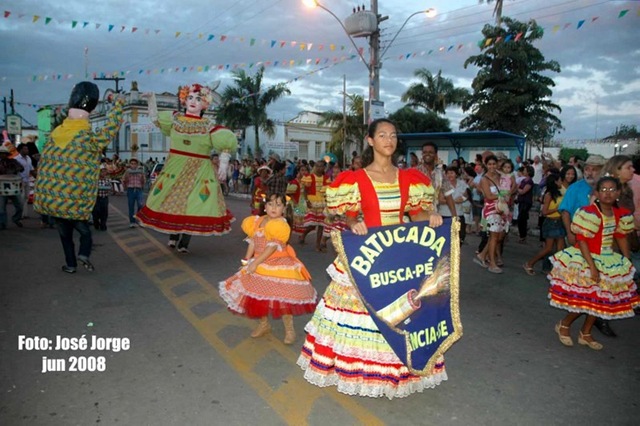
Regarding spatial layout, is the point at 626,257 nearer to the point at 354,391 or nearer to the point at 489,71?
the point at 354,391

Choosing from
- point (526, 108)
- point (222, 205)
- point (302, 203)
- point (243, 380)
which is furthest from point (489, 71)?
point (243, 380)

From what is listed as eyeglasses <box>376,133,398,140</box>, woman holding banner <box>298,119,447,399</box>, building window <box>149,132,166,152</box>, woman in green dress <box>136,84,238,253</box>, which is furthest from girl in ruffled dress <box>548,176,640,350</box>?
building window <box>149,132,166,152</box>

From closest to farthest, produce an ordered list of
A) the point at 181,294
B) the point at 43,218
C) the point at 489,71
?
the point at 181,294, the point at 43,218, the point at 489,71

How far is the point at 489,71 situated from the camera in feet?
95.7

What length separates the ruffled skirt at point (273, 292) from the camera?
4.49m

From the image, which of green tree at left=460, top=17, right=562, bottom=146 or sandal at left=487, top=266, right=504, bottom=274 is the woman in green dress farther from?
green tree at left=460, top=17, right=562, bottom=146

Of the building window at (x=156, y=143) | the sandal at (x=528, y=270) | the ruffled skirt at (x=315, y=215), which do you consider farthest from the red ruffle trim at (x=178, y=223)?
the building window at (x=156, y=143)

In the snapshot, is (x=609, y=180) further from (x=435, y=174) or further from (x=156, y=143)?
(x=156, y=143)

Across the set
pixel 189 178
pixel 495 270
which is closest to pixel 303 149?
pixel 189 178

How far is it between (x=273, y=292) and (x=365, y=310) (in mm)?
1408

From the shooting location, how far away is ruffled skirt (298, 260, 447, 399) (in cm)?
323

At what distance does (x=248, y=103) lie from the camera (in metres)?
38.3

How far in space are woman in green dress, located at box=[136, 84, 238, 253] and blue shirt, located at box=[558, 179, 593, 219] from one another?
16.3ft

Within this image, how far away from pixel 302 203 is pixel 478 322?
17.2ft
